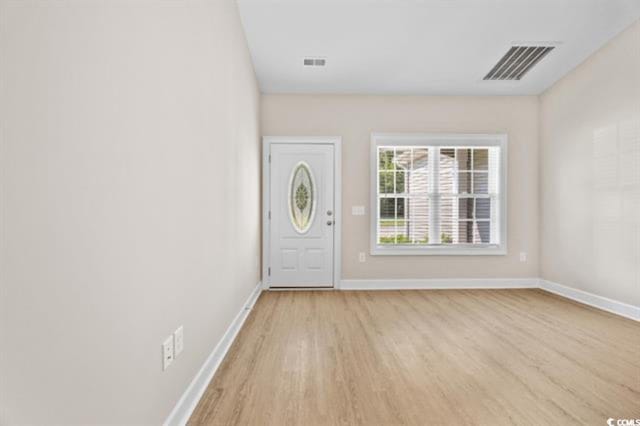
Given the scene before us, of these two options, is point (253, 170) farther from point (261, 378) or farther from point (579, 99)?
point (579, 99)

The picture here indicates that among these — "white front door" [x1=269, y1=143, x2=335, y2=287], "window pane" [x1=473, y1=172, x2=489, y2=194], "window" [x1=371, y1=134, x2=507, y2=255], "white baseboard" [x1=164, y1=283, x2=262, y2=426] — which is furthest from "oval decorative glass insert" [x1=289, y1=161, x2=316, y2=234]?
"window pane" [x1=473, y1=172, x2=489, y2=194]

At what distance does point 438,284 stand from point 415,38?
3.05 metres

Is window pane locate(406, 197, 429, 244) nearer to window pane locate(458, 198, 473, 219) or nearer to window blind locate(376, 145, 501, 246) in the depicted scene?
window blind locate(376, 145, 501, 246)

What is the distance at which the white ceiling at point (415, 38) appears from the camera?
3.21 meters

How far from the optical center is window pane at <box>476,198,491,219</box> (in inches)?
187

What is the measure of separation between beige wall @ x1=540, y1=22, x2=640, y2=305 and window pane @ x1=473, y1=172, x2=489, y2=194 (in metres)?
0.71

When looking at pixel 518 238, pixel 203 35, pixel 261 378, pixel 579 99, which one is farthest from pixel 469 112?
pixel 261 378

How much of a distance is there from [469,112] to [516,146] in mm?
801

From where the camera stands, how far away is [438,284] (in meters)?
4.65

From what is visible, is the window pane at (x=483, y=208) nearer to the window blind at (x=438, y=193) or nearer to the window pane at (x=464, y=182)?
A: the window blind at (x=438, y=193)

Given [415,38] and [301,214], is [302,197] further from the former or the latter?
[415,38]

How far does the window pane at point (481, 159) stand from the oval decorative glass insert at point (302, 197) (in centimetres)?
226

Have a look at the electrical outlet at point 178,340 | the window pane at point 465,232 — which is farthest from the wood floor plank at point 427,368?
the window pane at point 465,232

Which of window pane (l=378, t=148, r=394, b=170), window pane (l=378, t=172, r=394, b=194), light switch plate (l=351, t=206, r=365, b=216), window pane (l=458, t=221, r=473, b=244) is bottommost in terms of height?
window pane (l=458, t=221, r=473, b=244)
